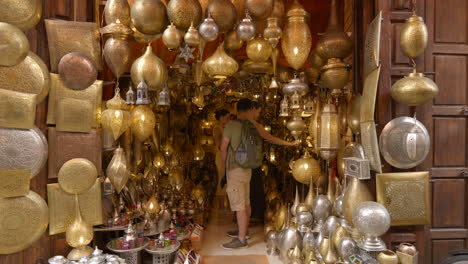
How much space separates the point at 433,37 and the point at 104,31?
2.09 m

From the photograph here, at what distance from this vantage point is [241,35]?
7.18ft

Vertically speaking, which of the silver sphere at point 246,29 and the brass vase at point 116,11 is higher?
the brass vase at point 116,11

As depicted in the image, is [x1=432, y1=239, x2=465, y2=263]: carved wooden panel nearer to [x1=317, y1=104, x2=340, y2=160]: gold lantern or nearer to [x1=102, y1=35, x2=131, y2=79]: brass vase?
[x1=317, y1=104, x2=340, y2=160]: gold lantern

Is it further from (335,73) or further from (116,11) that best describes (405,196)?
(116,11)

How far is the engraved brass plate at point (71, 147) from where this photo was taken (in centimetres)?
209

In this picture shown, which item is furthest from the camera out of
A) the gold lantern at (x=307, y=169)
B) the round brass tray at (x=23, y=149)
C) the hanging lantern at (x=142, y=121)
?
the gold lantern at (x=307, y=169)

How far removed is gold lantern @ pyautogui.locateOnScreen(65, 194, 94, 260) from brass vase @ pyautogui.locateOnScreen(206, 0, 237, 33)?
4.92ft

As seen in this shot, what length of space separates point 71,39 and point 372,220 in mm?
2051

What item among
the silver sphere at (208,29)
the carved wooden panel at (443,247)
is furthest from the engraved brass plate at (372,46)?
the carved wooden panel at (443,247)

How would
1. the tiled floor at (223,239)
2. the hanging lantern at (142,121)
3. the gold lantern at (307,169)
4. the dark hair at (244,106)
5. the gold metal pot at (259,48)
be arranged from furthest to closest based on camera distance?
the dark hair at (244,106)
the tiled floor at (223,239)
the gold lantern at (307,169)
the hanging lantern at (142,121)
the gold metal pot at (259,48)

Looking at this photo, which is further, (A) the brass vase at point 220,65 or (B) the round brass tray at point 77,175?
(A) the brass vase at point 220,65

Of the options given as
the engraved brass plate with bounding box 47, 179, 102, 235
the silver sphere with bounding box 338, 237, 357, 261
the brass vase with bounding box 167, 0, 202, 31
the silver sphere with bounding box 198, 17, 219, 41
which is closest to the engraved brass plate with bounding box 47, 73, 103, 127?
the engraved brass plate with bounding box 47, 179, 102, 235

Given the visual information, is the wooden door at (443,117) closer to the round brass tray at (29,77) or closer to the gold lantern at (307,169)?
the gold lantern at (307,169)

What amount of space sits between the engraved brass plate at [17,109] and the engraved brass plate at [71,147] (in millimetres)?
211
